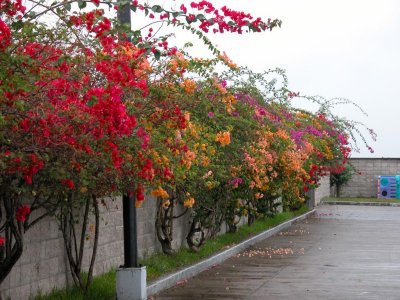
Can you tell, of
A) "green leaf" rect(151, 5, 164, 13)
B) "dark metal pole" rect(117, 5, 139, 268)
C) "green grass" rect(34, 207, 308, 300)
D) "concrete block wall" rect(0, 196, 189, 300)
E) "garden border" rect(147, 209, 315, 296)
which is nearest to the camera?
"green leaf" rect(151, 5, 164, 13)

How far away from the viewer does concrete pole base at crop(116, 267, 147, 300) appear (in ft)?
41.1

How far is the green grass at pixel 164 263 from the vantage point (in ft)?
40.9

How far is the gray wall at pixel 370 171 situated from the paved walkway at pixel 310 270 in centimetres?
2477

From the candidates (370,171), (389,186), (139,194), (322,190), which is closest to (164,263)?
(139,194)

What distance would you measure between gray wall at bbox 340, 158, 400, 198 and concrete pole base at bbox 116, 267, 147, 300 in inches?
1589

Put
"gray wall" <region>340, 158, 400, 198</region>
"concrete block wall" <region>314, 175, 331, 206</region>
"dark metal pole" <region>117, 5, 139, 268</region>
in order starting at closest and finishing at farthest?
"dark metal pole" <region>117, 5, 139, 268</region>, "concrete block wall" <region>314, 175, 331, 206</region>, "gray wall" <region>340, 158, 400, 198</region>

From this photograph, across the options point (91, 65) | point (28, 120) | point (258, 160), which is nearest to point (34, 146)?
point (28, 120)

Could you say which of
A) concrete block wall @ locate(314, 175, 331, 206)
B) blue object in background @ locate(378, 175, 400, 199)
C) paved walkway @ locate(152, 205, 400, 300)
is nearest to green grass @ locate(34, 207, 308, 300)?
paved walkway @ locate(152, 205, 400, 300)

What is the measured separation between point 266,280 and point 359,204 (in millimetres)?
30799

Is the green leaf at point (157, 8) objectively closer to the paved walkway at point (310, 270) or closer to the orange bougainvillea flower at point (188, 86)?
the orange bougainvillea flower at point (188, 86)

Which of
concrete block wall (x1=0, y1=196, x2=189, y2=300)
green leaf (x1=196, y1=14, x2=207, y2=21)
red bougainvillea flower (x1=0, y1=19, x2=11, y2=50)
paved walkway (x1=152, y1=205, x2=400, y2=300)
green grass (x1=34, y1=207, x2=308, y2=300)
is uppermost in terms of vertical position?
green leaf (x1=196, y1=14, x2=207, y2=21)

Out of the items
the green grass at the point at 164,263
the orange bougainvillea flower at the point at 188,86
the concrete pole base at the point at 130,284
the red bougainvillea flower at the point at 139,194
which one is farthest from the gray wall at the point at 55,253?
the orange bougainvillea flower at the point at 188,86

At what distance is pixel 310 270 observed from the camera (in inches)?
663

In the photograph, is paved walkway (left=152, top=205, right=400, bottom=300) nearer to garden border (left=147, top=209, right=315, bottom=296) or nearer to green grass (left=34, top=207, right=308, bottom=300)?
garden border (left=147, top=209, right=315, bottom=296)
